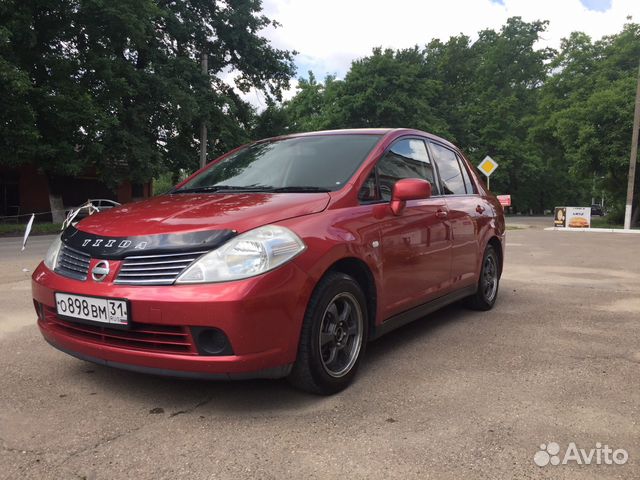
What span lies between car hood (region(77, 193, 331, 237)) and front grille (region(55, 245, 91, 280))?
0.50ft

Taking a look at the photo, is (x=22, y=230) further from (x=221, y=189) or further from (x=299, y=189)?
(x=299, y=189)

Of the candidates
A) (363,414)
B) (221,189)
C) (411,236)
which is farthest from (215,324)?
(411,236)

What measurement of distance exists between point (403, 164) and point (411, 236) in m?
0.62

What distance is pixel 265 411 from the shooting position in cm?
278

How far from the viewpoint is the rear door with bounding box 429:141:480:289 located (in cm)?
443

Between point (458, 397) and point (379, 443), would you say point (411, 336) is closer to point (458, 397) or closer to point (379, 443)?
point (458, 397)

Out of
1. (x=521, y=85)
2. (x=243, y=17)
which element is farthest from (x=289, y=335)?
(x=521, y=85)

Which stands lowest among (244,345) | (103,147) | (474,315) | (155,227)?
(474,315)

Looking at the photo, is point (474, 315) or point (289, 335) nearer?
point (289, 335)

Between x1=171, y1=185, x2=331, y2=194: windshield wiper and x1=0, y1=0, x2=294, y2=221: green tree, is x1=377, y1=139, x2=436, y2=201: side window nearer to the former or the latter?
x1=171, y1=185, x2=331, y2=194: windshield wiper

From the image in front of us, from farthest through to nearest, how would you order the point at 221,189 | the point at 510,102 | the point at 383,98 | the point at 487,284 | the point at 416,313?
the point at 510,102, the point at 383,98, the point at 487,284, the point at 416,313, the point at 221,189

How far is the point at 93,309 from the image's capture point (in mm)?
2701

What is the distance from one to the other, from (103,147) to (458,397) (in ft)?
66.9

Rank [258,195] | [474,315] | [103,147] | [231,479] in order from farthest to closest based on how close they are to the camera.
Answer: [103,147], [474,315], [258,195], [231,479]
